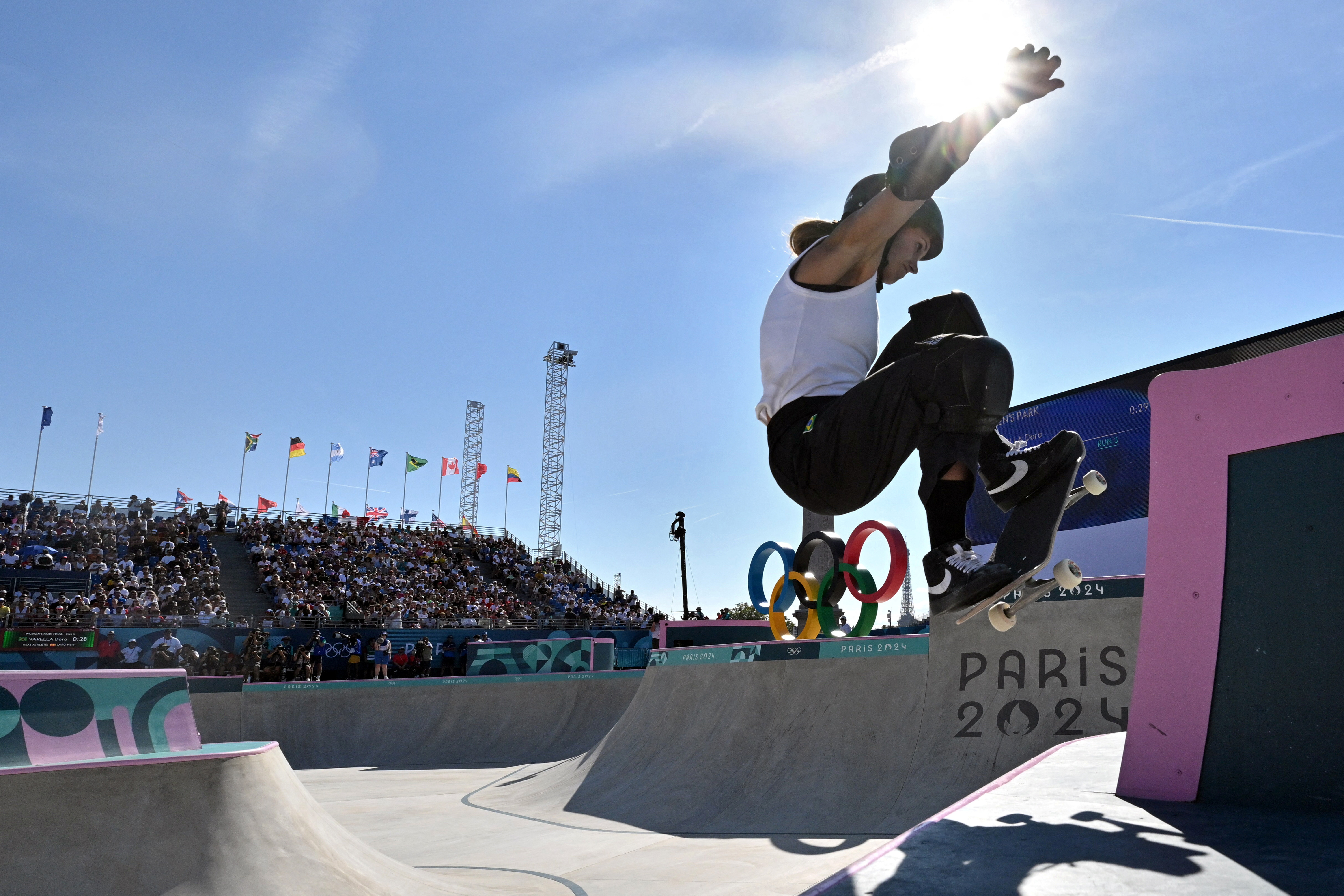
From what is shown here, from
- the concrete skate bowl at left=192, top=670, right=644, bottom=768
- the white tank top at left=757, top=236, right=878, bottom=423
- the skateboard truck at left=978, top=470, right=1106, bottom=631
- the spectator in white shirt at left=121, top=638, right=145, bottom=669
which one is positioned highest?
the white tank top at left=757, top=236, right=878, bottom=423

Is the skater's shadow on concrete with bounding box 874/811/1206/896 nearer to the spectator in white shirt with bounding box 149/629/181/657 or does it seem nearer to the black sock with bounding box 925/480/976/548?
the black sock with bounding box 925/480/976/548

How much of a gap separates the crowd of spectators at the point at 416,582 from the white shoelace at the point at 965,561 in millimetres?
22301

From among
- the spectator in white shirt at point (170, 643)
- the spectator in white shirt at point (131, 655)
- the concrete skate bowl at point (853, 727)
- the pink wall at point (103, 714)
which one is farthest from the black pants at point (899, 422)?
the spectator in white shirt at point (170, 643)

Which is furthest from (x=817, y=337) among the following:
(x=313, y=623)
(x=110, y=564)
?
(x=110, y=564)

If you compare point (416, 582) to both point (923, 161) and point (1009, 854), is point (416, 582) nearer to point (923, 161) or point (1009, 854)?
point (923, 161)

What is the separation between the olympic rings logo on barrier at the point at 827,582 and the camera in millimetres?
12367

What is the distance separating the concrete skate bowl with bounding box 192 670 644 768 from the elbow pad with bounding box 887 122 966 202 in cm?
1739

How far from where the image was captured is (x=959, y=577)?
133 inches

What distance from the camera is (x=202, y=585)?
24281 mm

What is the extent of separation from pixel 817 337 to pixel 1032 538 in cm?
126

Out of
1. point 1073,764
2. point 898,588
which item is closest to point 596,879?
point 1073,764

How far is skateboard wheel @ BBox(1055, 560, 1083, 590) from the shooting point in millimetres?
2998

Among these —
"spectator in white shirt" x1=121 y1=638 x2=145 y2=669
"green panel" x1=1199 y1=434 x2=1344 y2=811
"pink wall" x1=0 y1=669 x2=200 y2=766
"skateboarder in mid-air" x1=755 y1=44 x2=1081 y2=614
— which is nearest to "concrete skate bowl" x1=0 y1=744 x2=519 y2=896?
"pink wall" x1=0 y1=669 x2=200 y2=766

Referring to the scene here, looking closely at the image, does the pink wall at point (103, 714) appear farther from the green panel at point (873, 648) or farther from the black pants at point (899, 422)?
the green panel at point (873, 648)
